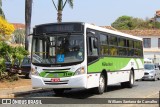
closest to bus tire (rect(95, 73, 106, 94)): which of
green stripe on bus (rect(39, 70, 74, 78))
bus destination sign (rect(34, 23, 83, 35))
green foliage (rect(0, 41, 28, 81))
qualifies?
green stripe on bus (rect(39, 70, 74, 78))

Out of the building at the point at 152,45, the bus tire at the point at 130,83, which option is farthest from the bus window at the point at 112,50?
the building at the point at 152,45

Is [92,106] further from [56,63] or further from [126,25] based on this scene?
[126,25]

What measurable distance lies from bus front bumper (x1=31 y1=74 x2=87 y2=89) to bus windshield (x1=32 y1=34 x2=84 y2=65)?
26.7 inches

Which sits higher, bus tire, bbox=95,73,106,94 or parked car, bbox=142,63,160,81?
bus tire, bbox=95,73,106,94

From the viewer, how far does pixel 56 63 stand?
1773cm

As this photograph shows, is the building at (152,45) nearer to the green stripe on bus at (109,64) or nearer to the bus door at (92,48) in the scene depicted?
the green stripe on bus at (109,64)

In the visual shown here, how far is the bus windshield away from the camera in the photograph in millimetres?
17734

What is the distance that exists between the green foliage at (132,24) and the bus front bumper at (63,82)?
10322 centimetres

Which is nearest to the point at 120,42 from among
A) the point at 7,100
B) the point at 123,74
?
the point at 123,74

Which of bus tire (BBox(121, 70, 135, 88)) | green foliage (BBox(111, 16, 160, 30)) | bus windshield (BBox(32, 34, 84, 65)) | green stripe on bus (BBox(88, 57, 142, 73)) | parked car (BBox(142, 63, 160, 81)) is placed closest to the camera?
bus windshield (BBox(32, 34, 84, 65))

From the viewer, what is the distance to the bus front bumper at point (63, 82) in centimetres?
1744

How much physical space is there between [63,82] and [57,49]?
140 cm

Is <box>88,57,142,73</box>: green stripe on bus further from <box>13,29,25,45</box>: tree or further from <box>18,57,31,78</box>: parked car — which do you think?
<box>13,29,25,45</box>: tree

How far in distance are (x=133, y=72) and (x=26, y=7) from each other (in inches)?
507
